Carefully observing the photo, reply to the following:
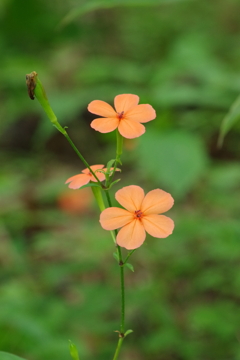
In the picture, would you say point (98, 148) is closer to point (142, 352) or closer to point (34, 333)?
point (142, 352)

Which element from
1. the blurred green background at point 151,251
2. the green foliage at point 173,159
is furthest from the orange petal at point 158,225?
the green foliage at point 173,159

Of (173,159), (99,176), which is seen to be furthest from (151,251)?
(99,176)

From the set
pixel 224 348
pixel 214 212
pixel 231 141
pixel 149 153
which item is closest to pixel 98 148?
pixel 231 141

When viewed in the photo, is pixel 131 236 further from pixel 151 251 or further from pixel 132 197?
pixel 151 251

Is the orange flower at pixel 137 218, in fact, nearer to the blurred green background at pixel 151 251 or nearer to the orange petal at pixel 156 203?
the orange petal at pixel 156 203

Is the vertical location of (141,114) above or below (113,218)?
above

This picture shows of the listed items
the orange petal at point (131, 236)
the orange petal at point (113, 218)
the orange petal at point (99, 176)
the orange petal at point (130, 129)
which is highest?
the orange petal at point (130, 129)
